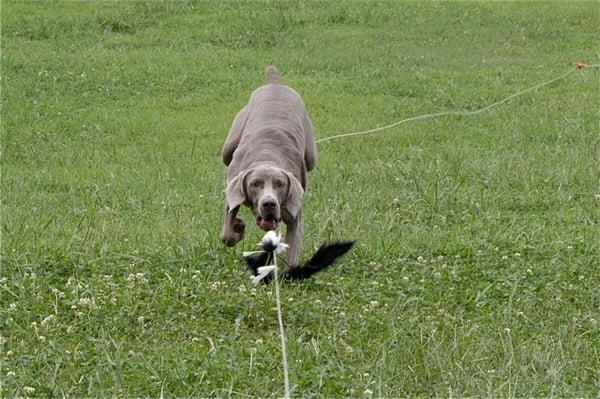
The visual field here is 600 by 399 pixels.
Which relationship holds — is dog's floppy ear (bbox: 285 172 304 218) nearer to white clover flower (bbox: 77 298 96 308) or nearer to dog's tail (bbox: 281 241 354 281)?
dog's tail (bbox: 281 241 354 281)

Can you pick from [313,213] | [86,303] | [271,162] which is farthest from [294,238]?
[86,303]

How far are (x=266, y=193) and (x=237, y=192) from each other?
0.29 metres

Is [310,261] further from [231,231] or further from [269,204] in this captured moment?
[231,231]

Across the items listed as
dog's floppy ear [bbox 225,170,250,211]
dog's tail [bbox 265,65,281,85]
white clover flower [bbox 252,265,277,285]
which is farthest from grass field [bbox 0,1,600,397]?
dog's tail [bbox 265,65,281,85]

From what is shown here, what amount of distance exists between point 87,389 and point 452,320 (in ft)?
6.52

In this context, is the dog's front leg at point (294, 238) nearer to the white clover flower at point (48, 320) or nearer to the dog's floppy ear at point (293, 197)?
the dog's floppy ear at point (293, 197)

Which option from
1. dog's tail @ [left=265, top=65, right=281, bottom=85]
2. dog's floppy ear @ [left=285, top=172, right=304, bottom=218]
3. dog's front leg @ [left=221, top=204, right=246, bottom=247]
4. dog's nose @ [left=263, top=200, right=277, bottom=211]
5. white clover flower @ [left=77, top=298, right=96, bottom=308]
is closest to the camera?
white clover flower @ [left=77, top=298, right=96, bottom=308]

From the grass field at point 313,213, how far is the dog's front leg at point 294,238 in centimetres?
30

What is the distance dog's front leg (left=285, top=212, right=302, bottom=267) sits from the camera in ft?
23.0

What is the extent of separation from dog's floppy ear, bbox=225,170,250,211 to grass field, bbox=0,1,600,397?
29 cm

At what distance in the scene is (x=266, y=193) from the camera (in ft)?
22.2

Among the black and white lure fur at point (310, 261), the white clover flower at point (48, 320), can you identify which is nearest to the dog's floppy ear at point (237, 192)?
the black and white lure fur at point (310, 261)

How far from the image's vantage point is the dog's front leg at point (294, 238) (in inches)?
276

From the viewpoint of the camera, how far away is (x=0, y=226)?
732cm
